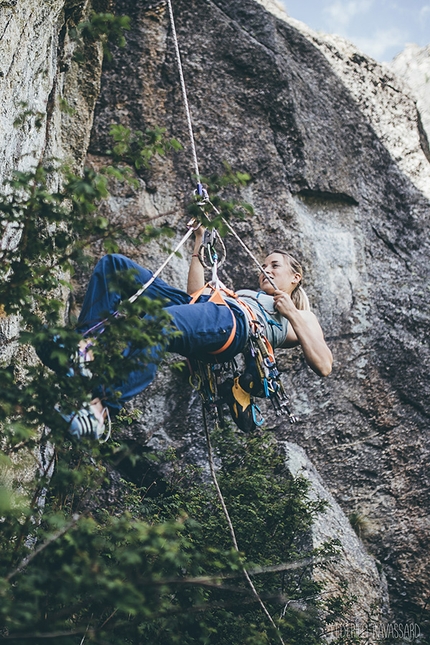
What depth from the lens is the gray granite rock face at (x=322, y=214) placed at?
6.19 meters

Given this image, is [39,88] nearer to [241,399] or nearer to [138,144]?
[138,144]

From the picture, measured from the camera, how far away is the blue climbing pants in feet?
10.7

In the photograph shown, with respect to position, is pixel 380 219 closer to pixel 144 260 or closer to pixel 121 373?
pixel 144 260

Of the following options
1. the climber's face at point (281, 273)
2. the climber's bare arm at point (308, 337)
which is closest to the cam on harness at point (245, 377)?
the climber's bare arm at point (308, 337)

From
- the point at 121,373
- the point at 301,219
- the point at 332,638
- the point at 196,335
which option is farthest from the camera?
the point at 301,219

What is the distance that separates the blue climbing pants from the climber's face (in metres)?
0.85

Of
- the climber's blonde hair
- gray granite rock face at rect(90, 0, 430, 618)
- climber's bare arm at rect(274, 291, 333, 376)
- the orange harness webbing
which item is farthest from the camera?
gray granite rock face at rect(90, 0, 430, 618)

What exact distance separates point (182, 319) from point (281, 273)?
55.3 inches

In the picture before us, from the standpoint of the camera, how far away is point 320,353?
4.18m

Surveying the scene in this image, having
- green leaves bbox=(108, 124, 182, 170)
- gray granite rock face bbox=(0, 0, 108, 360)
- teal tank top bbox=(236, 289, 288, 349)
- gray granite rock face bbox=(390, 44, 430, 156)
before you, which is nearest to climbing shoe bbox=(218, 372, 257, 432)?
teal tank top bbox=(236, 289, 288, 349)

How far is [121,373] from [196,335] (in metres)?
1.13

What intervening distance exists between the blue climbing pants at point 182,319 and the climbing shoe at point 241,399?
0.25 metres

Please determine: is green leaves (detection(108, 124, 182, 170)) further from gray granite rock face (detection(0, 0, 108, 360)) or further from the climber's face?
the climber's face

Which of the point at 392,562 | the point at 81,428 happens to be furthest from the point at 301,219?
the point at 81,428
